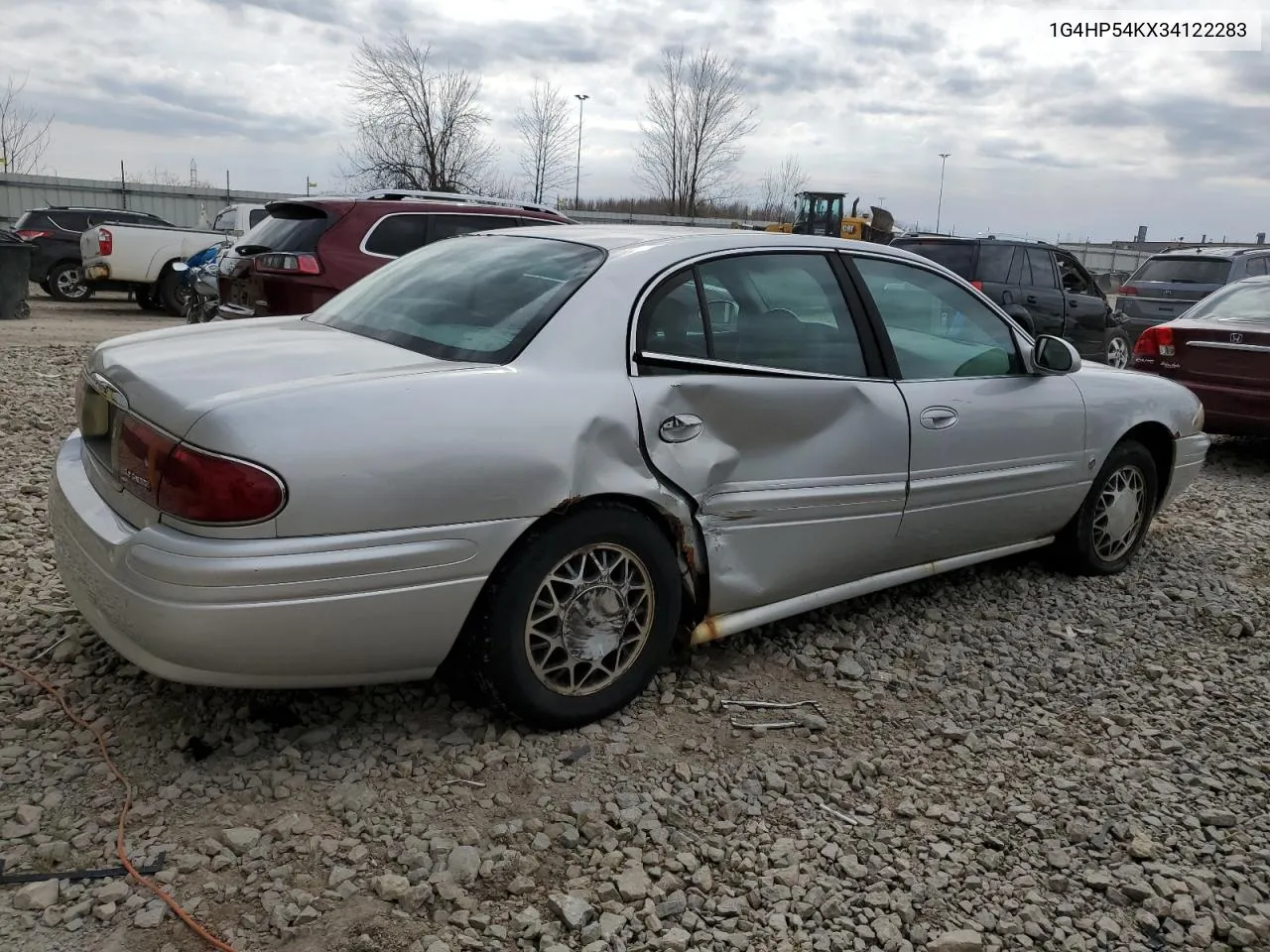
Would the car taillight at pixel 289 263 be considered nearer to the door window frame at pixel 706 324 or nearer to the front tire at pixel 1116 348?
the door window frame at pixel 706 324

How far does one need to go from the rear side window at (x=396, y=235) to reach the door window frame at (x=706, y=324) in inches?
201

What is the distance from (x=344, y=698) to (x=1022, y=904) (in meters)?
2.02

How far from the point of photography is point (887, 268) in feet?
13.3

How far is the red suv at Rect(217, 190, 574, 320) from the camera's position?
7562 mm

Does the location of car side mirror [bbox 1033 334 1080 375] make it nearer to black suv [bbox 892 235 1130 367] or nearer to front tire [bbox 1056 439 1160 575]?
front tire [bbox 1056 439 1160 575]

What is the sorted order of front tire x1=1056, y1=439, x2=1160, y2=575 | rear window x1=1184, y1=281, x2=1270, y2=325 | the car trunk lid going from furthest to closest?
1. rear window x1=1184, y1=281, x2=1270, y2=325
2. front tire x1=1056, y1=439, x2=1160, y2=575
3. the car trunk lid

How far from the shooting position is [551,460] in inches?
112

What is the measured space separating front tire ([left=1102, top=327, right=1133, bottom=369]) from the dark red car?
516 centimetres

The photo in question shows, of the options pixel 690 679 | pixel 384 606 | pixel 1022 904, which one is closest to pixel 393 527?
pixel 384 606

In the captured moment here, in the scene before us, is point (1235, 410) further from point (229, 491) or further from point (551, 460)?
point (229, 491)

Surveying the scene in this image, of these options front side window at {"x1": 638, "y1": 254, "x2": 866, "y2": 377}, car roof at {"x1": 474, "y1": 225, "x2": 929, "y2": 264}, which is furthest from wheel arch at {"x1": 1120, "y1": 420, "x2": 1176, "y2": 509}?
front side window at {"x1": 638, "y1": 254, "x2": 866, "y2": 377}

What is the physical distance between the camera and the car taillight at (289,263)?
7605 mm

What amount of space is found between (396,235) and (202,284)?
140 inches

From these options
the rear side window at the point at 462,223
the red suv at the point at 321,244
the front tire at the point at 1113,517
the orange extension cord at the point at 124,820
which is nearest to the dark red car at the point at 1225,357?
the front tire at the point at 1113,517
